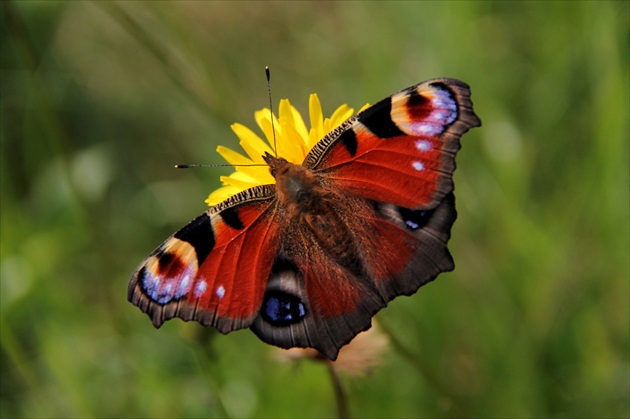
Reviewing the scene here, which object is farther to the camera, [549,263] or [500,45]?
[500,45]

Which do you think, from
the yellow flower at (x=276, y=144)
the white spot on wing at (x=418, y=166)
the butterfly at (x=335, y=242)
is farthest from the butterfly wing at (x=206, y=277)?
the white spot on wing at (x=418, y=166)

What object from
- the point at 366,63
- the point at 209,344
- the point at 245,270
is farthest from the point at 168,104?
the point at 245,270

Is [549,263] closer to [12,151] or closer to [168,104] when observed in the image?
[168,104]

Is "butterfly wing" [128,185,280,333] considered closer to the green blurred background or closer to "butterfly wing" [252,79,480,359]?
"butterfly wing" [252,79,480,359]

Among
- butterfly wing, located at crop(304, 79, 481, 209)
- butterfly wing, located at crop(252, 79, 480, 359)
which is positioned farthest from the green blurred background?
butterfly wing, located at crop(304, 79, 481, 209)

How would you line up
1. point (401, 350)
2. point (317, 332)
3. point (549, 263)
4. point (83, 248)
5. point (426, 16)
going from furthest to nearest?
point (83, 248) < point (426, 16) < point (549, 263) < point (401, 350) < point (317, 332)

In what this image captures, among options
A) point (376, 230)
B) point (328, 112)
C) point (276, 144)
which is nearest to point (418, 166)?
point (376, 230)

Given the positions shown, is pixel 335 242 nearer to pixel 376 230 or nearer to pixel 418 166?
pixel 376 230
